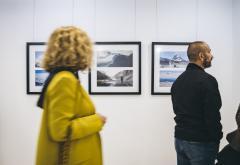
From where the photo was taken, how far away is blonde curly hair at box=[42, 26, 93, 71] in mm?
1643

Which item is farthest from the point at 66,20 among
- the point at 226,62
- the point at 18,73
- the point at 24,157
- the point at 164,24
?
the point at 226,62

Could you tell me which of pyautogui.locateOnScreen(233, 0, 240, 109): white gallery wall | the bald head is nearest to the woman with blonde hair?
the bald head

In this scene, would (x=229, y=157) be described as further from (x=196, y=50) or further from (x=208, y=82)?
(x=196, y=50)

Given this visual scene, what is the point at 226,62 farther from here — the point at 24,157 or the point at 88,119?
the point at 24,157

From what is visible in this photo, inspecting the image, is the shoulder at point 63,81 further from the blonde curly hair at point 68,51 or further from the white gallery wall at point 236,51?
the white gallery wall at point 236,51

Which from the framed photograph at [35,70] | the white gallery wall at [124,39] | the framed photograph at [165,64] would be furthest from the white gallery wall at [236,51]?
the framed photograph at [35,70]

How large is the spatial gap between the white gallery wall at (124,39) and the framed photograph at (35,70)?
7cm

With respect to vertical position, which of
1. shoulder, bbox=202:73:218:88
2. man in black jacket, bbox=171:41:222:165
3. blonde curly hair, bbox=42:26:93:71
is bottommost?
man in black jacket, bbox=171:41:222:165

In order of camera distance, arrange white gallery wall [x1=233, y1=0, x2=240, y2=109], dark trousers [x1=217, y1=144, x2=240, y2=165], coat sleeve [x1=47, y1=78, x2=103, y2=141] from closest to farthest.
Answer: coat sleeve [x1=47, y1=78, x2=103, y2=141] → dark trousers [x1=217, y1=144, x2=240, y2=165] → white gallery wall [x1=233, y1=0, x2=240, y2=109]

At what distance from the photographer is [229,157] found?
2.06 meters

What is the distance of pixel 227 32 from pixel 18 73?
2278 millimetres

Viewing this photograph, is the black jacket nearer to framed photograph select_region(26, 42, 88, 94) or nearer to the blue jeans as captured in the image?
the blue jeans

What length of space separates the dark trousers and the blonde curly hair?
111cm

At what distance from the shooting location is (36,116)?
3.35 meters
